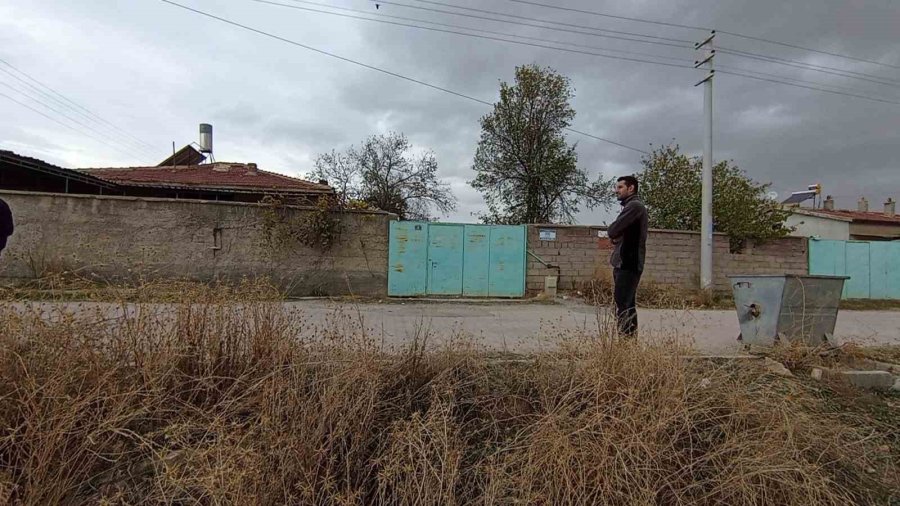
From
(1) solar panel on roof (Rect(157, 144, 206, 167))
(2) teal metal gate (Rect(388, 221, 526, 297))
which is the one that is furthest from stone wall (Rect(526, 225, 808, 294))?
(1) solar panel on roof (Rect(157, 144, 206, 167))

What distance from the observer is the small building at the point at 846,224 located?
958 inches

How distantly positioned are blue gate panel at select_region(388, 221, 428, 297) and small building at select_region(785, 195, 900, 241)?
18.1 metres

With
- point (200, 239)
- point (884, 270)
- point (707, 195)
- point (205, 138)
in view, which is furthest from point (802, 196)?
point (205, 138)

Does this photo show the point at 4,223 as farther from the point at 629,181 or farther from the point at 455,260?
the point at 455,260

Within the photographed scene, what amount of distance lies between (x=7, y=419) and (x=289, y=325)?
1368 millimetres

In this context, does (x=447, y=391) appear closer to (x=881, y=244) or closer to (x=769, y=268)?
(x=769, y=268)

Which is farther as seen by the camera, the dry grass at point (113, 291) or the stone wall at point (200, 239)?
the stone wall at point (200, 239)

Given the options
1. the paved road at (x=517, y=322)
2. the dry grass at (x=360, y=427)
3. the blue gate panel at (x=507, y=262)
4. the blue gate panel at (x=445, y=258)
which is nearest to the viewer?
the dry grass at (x=360, y=427)

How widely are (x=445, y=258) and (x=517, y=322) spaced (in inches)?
165

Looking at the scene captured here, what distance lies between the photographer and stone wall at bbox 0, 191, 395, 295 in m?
9.93

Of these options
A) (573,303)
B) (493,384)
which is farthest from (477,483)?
(573,303)

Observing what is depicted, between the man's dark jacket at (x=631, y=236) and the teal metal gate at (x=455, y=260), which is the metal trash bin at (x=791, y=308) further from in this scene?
A: the teal metal gate at (x=455, y=260)

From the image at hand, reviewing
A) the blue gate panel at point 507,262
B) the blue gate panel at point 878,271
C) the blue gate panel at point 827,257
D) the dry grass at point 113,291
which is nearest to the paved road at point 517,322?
the dry grass at point 113,291

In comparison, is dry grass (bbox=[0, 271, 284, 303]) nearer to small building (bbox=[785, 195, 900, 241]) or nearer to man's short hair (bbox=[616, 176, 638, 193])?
man's short hair (bbox=[616, 176, 638, 193])
